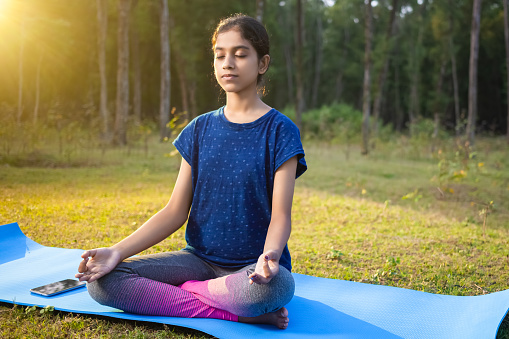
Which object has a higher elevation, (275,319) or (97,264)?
(97,264)

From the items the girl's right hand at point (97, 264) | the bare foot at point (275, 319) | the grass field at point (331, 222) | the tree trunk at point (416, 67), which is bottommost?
the grass field at point (331, 222)

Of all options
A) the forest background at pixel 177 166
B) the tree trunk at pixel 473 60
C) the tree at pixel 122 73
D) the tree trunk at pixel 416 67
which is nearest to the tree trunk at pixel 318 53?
the forest background at pixel 177 166

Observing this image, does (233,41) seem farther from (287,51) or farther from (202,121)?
(287,51)

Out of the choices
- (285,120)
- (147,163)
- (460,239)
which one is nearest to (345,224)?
(460,239)

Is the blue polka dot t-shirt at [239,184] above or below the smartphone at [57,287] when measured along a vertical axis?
above

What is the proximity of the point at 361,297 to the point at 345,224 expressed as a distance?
2302mm

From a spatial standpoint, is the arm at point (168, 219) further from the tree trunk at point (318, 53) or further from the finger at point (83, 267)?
the tree trunk at point (318, 53)

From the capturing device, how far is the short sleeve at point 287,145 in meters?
2.26

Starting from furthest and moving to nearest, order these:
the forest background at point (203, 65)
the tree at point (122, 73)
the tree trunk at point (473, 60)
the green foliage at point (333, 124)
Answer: the green foliage at point (333, 124), the forest background at point (203, 65), the tree at point (122, 73), the tree trunk at point (473, 60)

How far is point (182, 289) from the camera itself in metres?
2.34

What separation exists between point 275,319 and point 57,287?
125 cm

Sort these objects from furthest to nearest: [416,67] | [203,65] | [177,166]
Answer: [416,67], [203,65], [177,166]

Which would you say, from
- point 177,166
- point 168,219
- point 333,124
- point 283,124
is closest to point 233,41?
point 283,124

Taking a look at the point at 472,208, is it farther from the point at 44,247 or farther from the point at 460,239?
the point at 44,247
